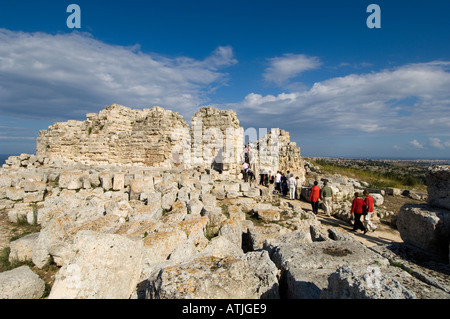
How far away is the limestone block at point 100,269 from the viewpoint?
2.44 metres

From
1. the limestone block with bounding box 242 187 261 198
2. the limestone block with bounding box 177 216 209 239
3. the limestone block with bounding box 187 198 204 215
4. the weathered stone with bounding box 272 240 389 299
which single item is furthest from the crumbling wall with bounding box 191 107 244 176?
the weathered stone with bounding box 272 240 389 299

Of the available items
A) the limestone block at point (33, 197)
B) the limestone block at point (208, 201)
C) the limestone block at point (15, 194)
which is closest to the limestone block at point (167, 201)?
the limestone block at point (208, 201)

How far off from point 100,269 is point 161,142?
33.1 ft

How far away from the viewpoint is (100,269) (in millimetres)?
2588

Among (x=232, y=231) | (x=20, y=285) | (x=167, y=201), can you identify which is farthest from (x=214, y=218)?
(x=20, y=285)

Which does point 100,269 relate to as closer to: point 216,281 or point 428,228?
point 216,281

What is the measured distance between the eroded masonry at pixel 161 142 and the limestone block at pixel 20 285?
836cm

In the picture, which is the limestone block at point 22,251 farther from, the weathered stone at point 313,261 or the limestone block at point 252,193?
the limestone block at point 252,193

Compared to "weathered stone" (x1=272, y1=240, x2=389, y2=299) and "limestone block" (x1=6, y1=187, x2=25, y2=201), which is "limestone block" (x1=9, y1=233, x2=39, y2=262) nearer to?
"weathered stone" (x1=272, y1=240, x2=389, y2=299)

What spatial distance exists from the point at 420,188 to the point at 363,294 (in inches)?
905
